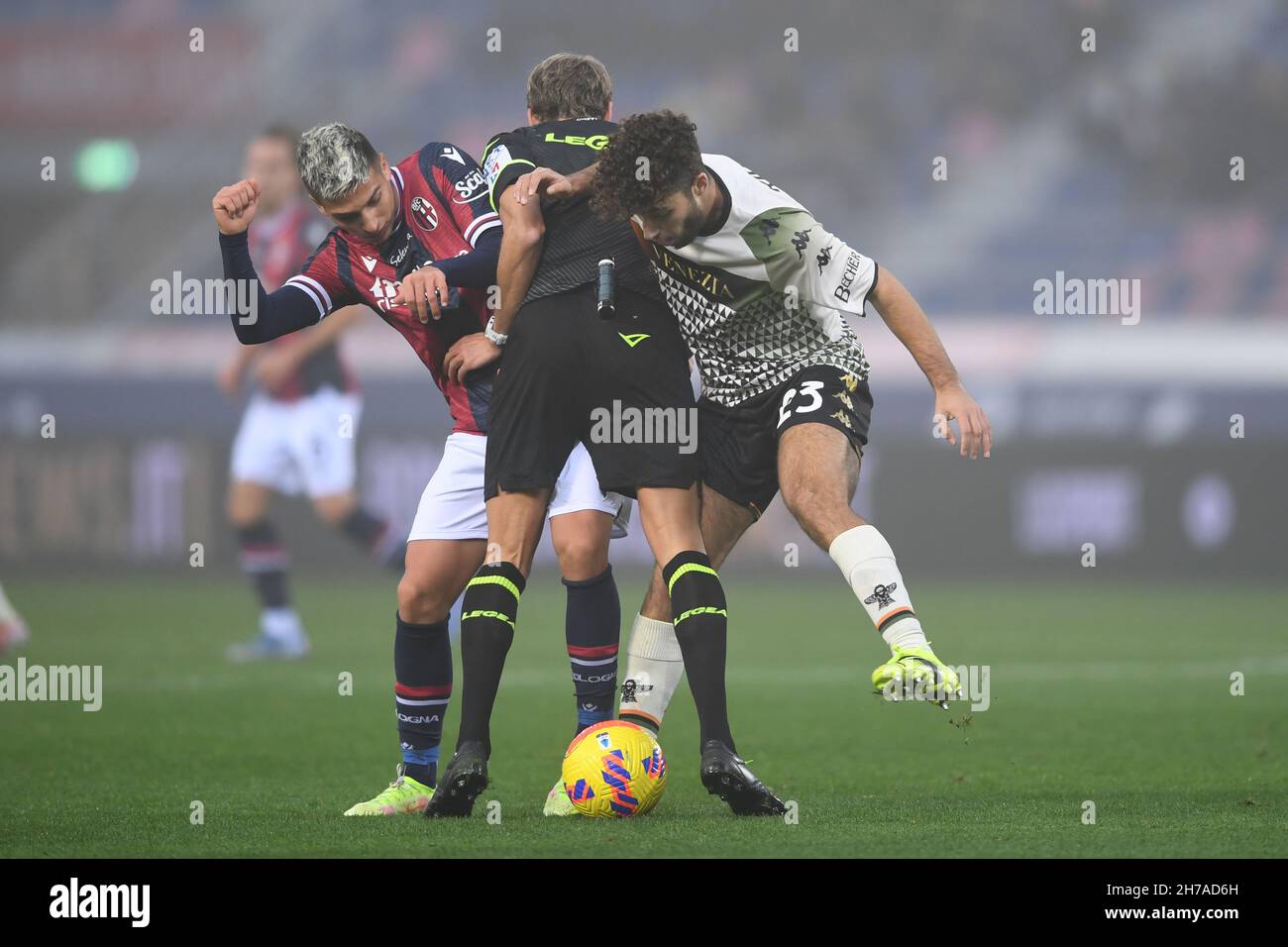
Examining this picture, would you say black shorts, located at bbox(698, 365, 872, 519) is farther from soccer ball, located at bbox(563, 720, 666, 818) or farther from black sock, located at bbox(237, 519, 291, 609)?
black sock, located at bbox(237, 519, 291, 609)

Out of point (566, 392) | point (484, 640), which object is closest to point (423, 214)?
point (566, 392)

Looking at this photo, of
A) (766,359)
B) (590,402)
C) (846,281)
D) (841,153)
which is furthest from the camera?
(841,153)

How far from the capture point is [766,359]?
4.86 m

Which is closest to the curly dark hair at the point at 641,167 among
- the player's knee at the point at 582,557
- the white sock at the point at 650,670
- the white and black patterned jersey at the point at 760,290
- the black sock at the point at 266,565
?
the white and black patterned jersey at the point at 760,290

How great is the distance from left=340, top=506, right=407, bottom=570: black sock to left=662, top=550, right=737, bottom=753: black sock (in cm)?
512

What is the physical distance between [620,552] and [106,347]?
7.57 m

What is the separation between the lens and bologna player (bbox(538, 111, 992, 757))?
14.5 ft

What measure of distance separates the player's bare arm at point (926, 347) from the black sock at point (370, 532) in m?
5.27

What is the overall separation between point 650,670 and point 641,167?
1454 millimetres

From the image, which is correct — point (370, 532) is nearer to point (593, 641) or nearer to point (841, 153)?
point (593, 641)

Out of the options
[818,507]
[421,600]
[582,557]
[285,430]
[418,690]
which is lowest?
[418,690]
